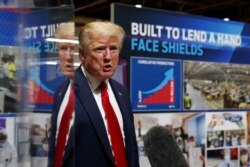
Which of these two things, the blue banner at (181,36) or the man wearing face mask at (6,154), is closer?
the man wearing face mask at (6,154)

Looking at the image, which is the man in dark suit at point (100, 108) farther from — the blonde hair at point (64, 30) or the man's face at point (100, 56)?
the blonde hair at point (64, 30)

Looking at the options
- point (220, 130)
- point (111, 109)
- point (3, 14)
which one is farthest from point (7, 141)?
point (220, 130)

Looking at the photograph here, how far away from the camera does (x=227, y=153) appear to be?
2953mm

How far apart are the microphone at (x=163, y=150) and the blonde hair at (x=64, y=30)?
74cm

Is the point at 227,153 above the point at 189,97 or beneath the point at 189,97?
beneath

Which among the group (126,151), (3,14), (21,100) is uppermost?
(3,14)

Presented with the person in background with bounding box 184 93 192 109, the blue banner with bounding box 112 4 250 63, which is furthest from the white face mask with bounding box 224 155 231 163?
the blue banner with bounding box 112 4 250 63

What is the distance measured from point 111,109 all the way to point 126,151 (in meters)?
0.17

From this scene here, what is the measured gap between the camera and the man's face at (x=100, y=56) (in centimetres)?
168

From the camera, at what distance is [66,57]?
3.86ft

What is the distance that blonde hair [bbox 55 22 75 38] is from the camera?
3.78 ft

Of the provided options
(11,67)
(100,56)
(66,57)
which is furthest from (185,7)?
(11,67)

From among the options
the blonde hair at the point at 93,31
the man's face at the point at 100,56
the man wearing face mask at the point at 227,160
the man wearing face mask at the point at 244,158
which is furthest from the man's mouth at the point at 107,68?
the man wearing face mask at the point at 244,158

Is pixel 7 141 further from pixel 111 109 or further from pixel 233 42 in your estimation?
pixel 233 42
